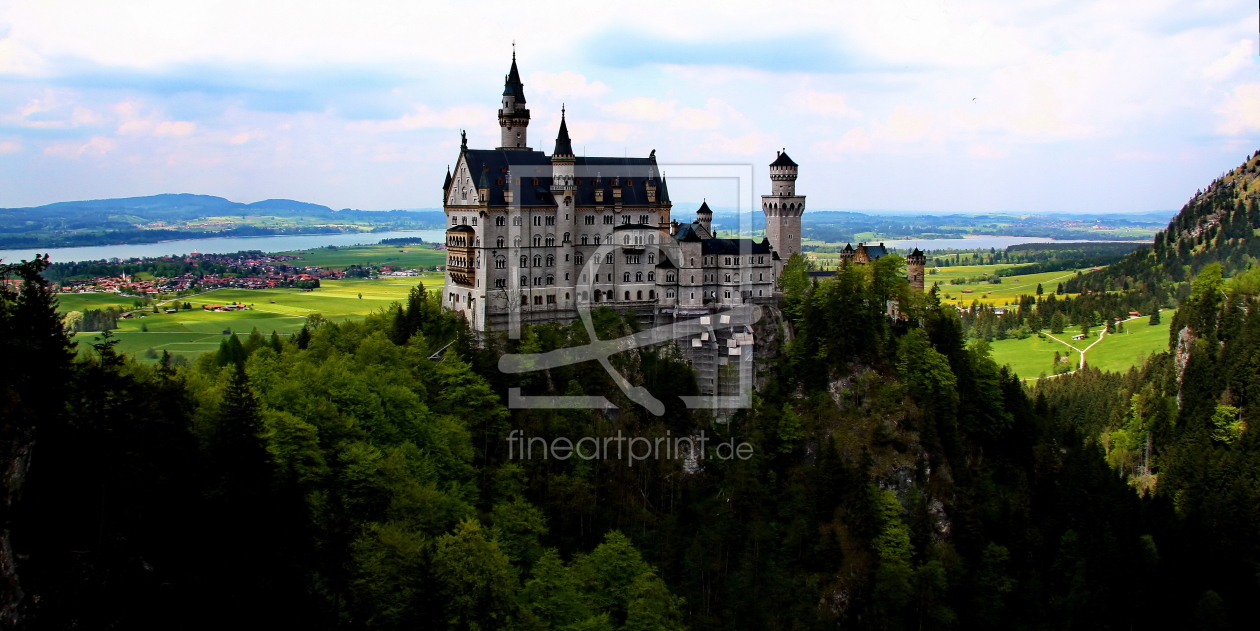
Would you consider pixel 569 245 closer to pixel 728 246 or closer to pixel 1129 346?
pixel 728 246

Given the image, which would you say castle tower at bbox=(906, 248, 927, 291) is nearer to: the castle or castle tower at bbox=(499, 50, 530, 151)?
the castle

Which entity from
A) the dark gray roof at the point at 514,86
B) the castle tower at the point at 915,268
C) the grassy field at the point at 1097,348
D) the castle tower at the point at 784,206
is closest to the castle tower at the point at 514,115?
the dark gray roof at the point at 514,86

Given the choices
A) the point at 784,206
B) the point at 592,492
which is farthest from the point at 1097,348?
the point at 592,492

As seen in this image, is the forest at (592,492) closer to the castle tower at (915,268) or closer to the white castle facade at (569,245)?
the white castle facade at (569,245)

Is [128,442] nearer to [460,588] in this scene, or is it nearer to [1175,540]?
[460,588]

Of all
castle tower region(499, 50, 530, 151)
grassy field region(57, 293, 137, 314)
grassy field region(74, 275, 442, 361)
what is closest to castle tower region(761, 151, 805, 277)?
castle tower region(499, 50, 530, 151)
